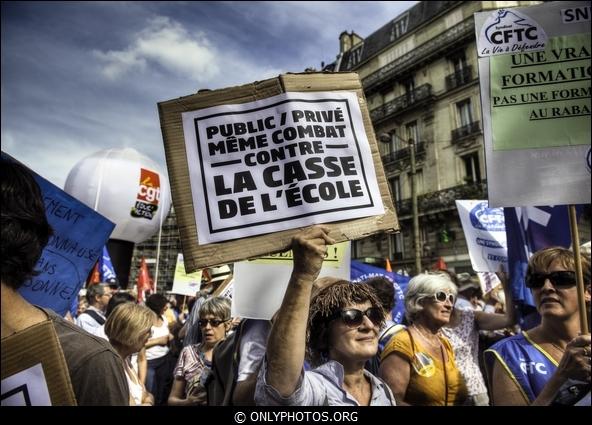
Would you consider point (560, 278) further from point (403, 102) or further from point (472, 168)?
point (403, 102)

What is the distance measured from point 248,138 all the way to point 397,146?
26.8m

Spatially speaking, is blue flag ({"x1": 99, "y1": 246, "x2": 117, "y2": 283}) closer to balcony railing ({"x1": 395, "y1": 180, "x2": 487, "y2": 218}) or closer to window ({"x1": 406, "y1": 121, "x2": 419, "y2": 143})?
balcony railing ({"x1": 395, "y1": 180, "x2": 487, "y2": 218})

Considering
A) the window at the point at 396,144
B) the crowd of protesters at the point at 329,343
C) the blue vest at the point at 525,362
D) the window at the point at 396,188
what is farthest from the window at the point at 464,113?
the blue vest at the point at 525,362

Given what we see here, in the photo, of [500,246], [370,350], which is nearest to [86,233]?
[370,350]

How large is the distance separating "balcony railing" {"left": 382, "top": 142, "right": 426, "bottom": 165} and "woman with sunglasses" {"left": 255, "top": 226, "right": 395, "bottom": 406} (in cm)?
2470

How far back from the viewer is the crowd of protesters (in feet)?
3.83

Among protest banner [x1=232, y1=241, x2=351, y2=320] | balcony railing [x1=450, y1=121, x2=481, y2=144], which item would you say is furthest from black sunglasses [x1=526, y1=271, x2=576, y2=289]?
balcony railing [x1=450, y1=121, x2=481, y2=144]

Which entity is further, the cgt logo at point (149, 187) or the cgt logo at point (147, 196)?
the cgt logo at point (149, 187)

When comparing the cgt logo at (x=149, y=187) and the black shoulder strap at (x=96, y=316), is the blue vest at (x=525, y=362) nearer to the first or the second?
the black shoulder strap at (x=96, y=316)

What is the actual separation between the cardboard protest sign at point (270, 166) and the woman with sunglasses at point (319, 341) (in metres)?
0.19

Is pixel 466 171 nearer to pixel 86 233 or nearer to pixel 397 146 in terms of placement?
pixel 397 146

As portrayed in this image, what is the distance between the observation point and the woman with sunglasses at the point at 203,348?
3.36m

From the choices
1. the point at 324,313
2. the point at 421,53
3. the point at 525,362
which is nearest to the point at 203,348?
the point at 324,313

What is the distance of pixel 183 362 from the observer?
3.47m
